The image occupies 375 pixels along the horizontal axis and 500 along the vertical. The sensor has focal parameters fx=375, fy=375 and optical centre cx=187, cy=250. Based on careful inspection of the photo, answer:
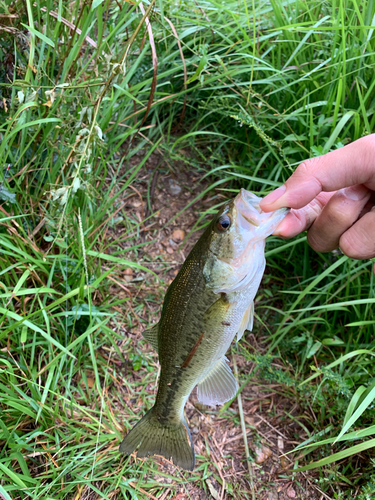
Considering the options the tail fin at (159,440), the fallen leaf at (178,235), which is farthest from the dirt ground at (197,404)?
the tail fin at (159,440)

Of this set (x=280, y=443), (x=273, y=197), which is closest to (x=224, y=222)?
(x=273, y=197)

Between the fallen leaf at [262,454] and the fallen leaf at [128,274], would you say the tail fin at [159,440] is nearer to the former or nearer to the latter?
the fallen leaf at [262,454]

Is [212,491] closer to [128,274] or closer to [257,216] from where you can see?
[128,274]

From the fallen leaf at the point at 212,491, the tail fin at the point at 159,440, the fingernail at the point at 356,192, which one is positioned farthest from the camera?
the fallen leaf at the point at 212,491

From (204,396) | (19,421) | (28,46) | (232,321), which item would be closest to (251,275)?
(232,321)

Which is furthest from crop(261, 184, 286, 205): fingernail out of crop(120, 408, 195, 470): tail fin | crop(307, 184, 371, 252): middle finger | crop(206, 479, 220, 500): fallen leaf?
crop(206, 479, 220, 500): fallen leaf

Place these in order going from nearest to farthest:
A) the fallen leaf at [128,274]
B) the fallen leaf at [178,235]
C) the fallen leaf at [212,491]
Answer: the fallen leaf at [212,491] < the fallen leaf at [128,274] < the fallen leaf at [178,235]

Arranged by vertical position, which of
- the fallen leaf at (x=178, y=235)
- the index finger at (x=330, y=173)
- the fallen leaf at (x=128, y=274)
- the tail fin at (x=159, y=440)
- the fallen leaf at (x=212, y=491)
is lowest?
the fallen leaf at (x=212, y=491)

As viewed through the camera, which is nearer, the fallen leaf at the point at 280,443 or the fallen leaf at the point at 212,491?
the fallen leaf at the point at 212,491
